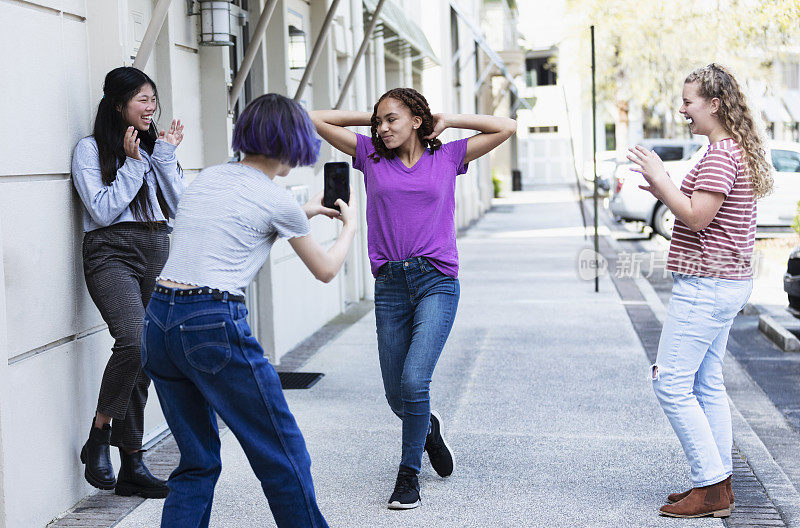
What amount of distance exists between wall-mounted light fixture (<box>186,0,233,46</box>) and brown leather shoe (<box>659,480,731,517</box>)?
4038mm

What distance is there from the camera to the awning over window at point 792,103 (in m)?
55.1

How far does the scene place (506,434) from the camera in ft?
18.7

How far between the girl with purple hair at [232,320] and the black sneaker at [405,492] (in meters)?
1.32

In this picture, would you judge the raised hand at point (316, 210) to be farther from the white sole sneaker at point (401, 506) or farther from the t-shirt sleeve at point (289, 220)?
the white sole sneaker at point (401, 506)

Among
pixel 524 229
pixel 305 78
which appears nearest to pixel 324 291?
pixel 305 78

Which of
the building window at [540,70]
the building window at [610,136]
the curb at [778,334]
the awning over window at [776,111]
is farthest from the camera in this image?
the building window at [540,70]

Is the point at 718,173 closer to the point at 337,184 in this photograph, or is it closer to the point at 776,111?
the point at 337,184

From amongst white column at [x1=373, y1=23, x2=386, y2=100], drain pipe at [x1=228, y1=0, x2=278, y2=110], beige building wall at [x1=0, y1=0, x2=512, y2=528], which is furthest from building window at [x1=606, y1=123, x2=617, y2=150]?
beige building wall at [x1=0, y1=0, x2=512, y2=528]

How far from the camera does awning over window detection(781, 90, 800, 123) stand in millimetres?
55078

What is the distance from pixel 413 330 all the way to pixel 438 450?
704 mm

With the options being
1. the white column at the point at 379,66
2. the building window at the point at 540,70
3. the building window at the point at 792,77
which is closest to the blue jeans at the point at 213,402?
the white column at the point at 379,66

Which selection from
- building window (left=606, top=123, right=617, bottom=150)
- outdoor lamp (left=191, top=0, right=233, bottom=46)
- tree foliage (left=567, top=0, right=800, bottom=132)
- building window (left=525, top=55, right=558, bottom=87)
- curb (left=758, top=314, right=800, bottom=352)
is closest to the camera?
outdoor lamp (left=191, top=0, right=233, bottom=46)

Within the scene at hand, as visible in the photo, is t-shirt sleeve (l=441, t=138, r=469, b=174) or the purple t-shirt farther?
t-shirt sleeve (l=441, t=138, r=469, b=174)

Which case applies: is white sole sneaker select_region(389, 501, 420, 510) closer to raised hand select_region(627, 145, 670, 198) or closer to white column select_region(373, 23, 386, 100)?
raised hand select_region(627, 145, 670, 198)
